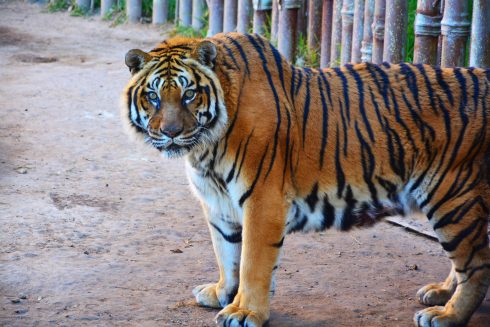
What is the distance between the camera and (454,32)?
5664 mm

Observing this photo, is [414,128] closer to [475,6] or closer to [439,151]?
[439,151]

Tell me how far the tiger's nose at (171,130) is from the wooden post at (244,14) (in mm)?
5174

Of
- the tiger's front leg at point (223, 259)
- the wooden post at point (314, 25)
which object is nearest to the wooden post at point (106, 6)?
the wooden post at point (314, 25)

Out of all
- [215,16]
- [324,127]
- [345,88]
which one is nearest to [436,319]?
[324,127]

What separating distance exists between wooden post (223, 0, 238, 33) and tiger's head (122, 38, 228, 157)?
525 cm

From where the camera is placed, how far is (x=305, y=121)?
13.2ft

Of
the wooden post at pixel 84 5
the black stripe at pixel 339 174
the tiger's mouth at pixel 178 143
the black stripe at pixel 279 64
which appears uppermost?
the black stripe at pixel 279 64

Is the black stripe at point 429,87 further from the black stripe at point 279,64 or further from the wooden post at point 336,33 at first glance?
the wooden post at point 336,33

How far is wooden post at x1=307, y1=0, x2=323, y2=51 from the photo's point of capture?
7.70 metres

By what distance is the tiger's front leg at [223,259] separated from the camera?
4.14 meters

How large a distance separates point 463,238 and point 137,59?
1556 mm

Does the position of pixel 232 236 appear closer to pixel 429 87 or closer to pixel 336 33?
pixel 429 87

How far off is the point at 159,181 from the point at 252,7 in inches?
126

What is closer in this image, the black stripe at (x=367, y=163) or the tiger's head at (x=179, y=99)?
the tiger's head at (x=179, y=99)
